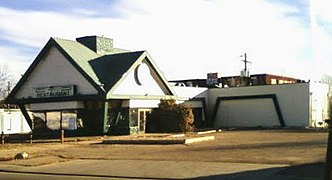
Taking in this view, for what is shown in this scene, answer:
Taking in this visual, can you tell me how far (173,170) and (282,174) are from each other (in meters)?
3.93

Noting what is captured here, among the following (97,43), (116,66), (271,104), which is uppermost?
(97,43)

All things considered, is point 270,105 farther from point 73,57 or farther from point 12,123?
point 12,123

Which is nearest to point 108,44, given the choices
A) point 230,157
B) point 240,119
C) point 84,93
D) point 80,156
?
point 84,93

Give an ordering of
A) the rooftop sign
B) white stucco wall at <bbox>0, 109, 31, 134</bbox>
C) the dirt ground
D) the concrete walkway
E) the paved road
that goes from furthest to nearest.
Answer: white stucco wall at <bbox>0, 109, 31, 134</bbox> < the rooftop sign < the dirt ground < the paved road < the concrete walkway

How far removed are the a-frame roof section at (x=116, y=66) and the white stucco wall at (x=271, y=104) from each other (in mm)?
12568

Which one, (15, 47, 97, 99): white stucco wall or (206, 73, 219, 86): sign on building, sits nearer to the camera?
(15, 47, 97, 99): white stucco wall

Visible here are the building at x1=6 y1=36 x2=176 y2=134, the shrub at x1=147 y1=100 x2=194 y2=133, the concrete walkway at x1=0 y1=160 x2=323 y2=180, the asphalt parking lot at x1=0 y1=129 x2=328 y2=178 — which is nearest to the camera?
the concrete walkway at x1=0 y1=160 x2=323 y2=180

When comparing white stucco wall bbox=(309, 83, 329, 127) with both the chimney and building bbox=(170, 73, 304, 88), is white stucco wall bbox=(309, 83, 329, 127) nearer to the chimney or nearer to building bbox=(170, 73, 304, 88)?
building bbox=(170, 73, 304, 88)

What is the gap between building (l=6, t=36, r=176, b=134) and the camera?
4194 cm

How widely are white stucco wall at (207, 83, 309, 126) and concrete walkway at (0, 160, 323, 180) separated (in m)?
33.2

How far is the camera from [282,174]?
16594 mm

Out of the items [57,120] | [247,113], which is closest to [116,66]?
[57,120]

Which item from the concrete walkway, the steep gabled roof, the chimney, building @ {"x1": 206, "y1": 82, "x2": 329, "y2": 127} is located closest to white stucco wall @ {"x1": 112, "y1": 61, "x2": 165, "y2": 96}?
the steep gabled roof

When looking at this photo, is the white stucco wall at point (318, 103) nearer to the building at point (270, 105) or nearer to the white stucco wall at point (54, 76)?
the building at point (270, 105)
